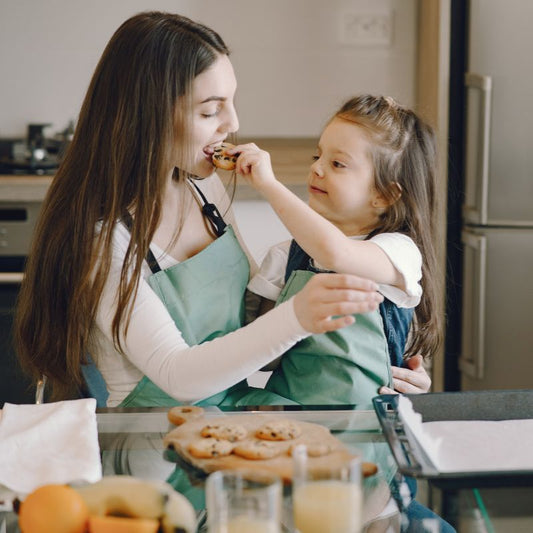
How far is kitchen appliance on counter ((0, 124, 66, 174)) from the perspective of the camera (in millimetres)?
2975

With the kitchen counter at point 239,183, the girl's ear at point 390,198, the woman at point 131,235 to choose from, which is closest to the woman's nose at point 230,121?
the woman at point 131,235

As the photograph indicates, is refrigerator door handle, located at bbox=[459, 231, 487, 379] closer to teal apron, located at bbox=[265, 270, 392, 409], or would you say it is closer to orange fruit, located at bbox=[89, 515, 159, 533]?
teal apron, located at bbox=[265, 270, 392, 409]

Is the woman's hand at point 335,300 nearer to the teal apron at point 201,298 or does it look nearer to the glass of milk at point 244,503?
the teal apron at point 201,298

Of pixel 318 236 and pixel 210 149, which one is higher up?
pixel 210 149

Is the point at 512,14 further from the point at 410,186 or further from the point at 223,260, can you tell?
the point at 223,260

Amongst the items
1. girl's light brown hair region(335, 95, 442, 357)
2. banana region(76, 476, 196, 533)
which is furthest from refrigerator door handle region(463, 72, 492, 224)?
banana region(76, 476, 196, 533)

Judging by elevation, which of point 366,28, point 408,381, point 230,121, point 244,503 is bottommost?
point 408,381

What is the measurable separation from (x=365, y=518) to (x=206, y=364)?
0.47 metres

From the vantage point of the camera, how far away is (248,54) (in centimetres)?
335

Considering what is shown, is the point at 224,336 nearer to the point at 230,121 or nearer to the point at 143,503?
the point at 230,121

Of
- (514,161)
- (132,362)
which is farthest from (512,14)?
(132,362)

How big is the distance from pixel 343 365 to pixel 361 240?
0.27 m

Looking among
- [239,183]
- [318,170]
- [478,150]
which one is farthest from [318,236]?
[478,150]

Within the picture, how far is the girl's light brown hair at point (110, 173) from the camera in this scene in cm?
145
